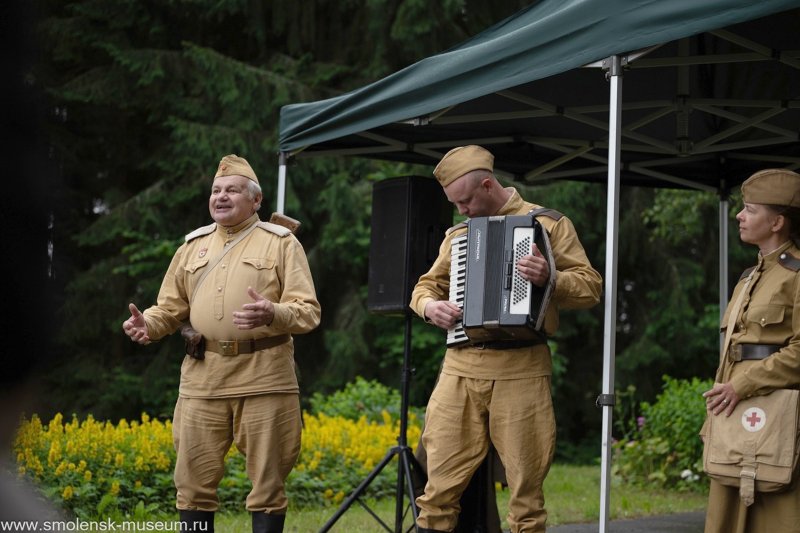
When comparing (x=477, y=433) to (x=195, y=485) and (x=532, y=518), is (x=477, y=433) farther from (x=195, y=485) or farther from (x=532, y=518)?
(x=195, y=485)

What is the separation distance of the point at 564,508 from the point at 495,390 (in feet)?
13.3

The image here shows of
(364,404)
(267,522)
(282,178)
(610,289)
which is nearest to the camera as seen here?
(610,289)

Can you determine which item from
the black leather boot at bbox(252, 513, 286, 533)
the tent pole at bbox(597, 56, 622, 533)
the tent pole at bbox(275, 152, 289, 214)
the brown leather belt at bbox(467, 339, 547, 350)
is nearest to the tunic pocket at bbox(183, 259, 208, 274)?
the tent pole at bbox(275, 152, 289, 214)

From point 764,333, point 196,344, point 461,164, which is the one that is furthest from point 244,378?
point 764,333

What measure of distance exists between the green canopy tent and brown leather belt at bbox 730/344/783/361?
448 millimetres

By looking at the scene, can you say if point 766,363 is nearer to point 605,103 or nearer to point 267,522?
point 267,522

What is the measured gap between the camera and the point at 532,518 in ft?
13.1

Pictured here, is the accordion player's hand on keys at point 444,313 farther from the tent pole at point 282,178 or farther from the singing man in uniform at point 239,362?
the tent pole at point 282,178

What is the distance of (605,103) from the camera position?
6.12 meters

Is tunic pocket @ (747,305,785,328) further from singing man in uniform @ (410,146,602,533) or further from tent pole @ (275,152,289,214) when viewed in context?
tent pole @ (275,152,289,214)

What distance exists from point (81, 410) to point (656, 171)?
9787 mm

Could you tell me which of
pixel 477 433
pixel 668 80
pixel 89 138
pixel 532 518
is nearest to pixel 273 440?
pixel 477 433

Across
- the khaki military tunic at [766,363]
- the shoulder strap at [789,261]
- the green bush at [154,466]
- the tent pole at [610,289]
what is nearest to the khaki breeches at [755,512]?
the khaki military tunic at [766,363]

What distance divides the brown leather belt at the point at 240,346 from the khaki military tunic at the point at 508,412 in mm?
728
